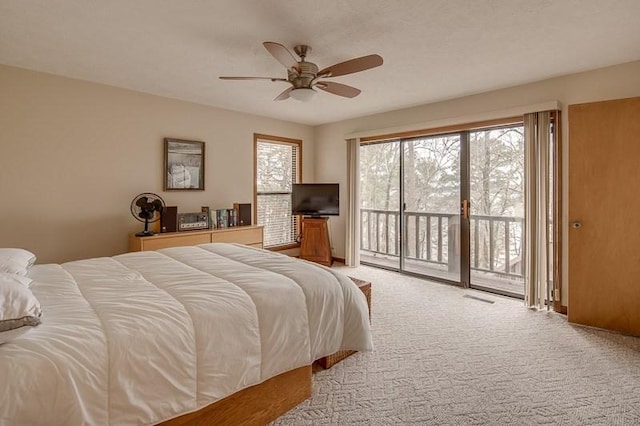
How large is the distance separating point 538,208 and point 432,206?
4.86 ft

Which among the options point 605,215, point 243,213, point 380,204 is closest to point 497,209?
point 605,215

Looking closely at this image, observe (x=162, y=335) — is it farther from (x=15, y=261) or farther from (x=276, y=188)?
(x=276, y=188)

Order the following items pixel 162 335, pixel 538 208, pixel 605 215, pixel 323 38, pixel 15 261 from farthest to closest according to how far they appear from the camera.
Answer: pixel 538 208 → pixel 605 215 → pixel 323 38 → pixel 15 261 → pixel 162 335

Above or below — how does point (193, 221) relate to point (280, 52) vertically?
below

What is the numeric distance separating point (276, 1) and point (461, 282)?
3771 millimetres

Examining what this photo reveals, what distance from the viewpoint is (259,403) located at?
1666 millimetres

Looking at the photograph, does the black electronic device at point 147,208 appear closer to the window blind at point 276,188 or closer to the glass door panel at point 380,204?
the window blind at point 276,188

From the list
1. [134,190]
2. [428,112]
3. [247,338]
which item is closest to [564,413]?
[247,338]

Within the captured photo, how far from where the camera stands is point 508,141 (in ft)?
12.7

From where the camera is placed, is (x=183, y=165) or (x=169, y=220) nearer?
(x=169, y=220)

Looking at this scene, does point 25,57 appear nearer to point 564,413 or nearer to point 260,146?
point 260,146

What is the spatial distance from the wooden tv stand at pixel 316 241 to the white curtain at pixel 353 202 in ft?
1.19

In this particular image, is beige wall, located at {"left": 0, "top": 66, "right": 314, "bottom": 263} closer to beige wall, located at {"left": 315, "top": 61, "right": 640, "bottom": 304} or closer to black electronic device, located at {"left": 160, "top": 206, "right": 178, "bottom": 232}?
black electronic device, located at {"left": 160, "top": 206, "right": 178, "bottom": 232}

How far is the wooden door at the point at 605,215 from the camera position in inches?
108
